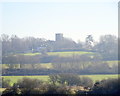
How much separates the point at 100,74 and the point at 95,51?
6.32 ft

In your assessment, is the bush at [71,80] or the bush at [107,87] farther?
the bush at [71,80]

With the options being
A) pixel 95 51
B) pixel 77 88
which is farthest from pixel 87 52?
pixel 77 88

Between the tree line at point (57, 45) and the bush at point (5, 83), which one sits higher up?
the tree line at point (57, 45)

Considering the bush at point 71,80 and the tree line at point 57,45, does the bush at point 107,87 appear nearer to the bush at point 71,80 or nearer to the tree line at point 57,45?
the bush at point 71,80

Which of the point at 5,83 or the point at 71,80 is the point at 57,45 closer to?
the point at 71,80

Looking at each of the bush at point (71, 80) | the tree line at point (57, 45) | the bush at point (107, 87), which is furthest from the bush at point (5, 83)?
the bush at point (107, 87)

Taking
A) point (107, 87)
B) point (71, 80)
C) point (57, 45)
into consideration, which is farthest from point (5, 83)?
point (57, 45)

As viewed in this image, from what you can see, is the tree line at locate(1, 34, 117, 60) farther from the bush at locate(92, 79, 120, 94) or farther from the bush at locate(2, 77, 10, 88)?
the bush at locate(92, 79, 120, 94)

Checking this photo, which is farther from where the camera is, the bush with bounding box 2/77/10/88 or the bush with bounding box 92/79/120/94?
the bush with bounding box 2/77/10/88

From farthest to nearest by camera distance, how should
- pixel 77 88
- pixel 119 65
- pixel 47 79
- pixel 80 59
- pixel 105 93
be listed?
pixel 80 59 < pixel 119 65 < pixel 47 79 < pixel 77 88 < pixel 105 93

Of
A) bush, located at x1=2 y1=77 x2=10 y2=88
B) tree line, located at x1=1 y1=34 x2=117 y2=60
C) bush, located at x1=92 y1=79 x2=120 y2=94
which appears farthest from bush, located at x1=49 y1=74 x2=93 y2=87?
tree line, located at x1=1 y1=34 x2=117 y2=60

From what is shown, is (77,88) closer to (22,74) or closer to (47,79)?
(47,79)

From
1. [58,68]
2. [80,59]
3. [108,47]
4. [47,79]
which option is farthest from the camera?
[108,47]

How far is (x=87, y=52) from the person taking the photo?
28.7 ft
